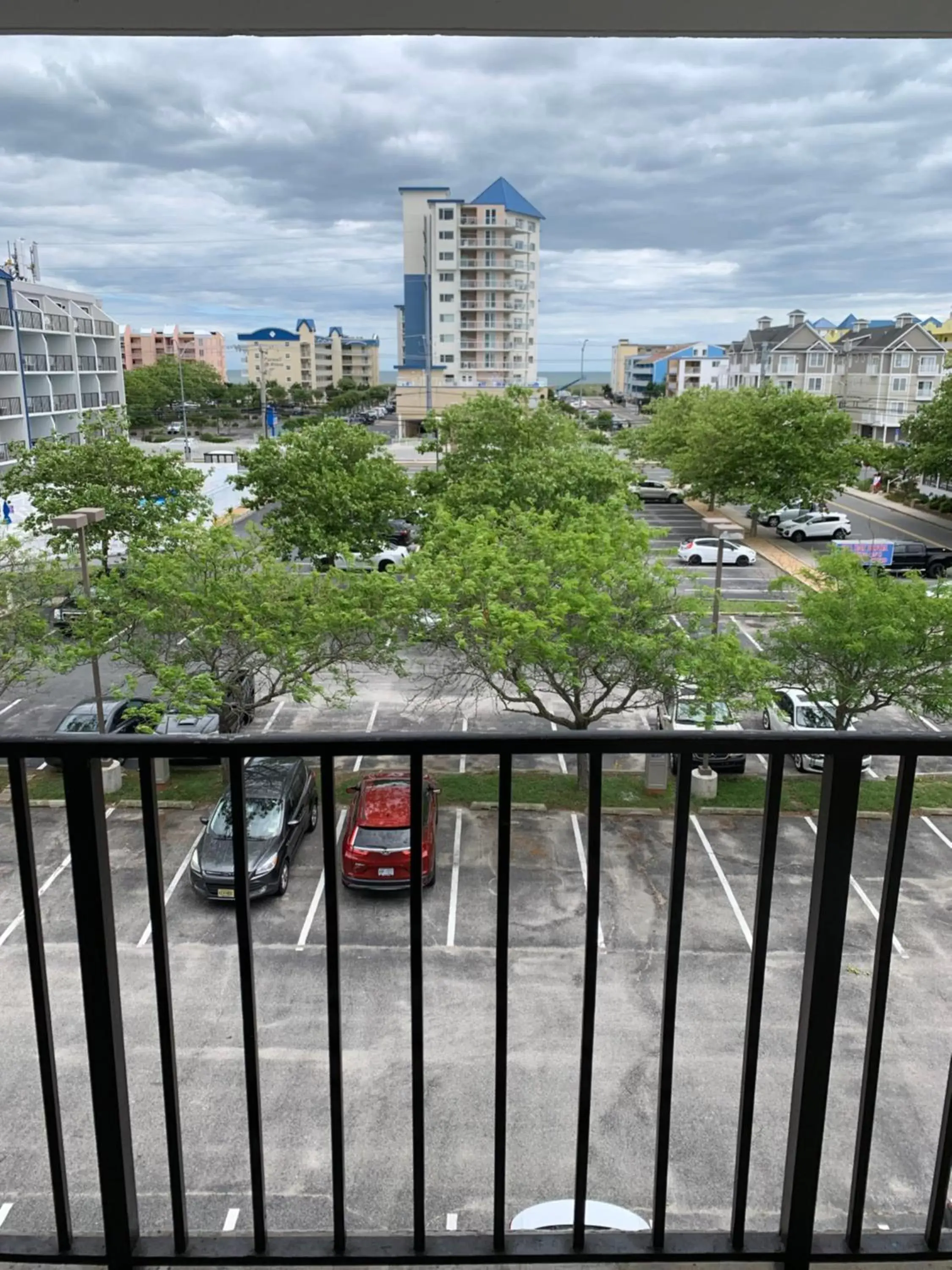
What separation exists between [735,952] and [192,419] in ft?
194

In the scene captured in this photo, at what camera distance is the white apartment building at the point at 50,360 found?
92.7 feet

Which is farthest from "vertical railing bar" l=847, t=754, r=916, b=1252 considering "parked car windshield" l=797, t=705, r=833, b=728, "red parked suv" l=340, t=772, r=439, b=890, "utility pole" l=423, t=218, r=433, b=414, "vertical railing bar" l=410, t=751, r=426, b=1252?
"utility pole" l=423, t=218, r=433, b=414

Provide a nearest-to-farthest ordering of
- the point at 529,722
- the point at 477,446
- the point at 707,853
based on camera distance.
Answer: the point at 707,853
the point at 529,722
the point at 477,446

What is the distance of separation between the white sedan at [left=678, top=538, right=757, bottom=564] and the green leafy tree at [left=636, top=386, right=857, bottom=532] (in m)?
2.15

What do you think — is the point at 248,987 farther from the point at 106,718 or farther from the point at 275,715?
the point at 275,715

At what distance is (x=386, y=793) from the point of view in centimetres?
656

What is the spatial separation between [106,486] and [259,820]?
973 cm

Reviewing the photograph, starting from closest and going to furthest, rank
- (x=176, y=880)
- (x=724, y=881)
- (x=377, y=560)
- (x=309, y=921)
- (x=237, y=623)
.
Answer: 1. (x=176, y=880)
2. (x=309, y=921)
3. (x=724, y=881)
4. (x=237, y=623)
5. (x=377, y=560)

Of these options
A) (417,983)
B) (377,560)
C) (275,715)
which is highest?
(417,983)

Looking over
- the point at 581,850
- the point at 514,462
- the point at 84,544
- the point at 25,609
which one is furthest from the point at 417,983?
the point at 514,462

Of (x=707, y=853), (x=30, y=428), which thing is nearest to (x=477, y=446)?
(x=707, y=853)

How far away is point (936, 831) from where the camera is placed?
27.5ft

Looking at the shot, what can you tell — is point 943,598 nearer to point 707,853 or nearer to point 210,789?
point 707,853

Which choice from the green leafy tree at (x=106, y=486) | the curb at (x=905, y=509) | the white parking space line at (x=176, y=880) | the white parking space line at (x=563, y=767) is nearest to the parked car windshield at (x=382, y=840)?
the white parking space line at (x=176, y=880)
